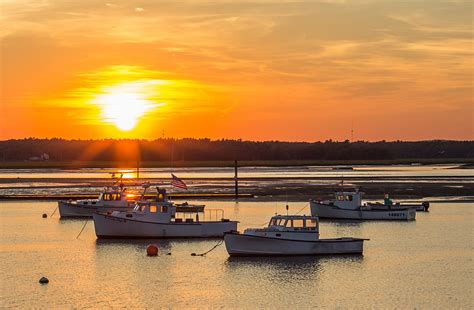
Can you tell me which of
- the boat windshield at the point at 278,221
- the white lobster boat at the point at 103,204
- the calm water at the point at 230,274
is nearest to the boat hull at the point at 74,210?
the white lobster boat at the point at 103,204

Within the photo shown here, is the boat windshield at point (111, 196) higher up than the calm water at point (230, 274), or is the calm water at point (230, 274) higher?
the boat windshield at point (111, 196)

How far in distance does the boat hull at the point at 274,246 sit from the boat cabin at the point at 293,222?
0.74 metres

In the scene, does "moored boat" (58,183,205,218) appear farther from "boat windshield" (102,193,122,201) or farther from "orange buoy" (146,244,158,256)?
"orange buoy" (146,244,158,256)

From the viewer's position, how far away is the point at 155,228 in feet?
201

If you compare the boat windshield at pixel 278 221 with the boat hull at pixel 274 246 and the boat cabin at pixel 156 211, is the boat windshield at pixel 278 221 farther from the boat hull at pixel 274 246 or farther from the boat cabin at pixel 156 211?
the boat cabin at pixel 156 211

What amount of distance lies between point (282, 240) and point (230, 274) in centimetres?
540

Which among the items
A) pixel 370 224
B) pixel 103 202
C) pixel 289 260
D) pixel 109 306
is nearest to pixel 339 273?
pixel 289 260

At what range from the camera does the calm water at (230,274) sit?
134 ft

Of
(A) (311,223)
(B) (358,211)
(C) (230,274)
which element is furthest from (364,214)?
(C) (230,274)

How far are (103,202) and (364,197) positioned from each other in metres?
35.4

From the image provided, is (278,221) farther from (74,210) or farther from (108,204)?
(74,210)

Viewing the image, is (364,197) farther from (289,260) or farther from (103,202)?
(289,260)

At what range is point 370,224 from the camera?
238 feet

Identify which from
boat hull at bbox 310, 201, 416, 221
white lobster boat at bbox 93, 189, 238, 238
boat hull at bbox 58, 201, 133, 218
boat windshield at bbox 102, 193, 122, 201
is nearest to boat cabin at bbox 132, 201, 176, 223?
white lobster boat at bbox 93, 189, 238, 238
